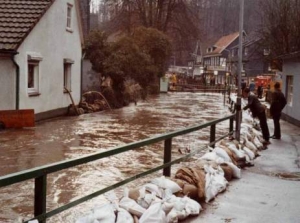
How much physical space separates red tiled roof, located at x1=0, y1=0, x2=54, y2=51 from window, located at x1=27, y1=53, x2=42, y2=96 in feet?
3.61

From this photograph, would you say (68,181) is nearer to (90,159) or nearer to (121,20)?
(90,159)

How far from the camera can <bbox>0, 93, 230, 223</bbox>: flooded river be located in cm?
734

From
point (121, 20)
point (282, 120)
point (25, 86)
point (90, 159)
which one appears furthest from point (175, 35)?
point (90, 159)

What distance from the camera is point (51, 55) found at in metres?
20.6

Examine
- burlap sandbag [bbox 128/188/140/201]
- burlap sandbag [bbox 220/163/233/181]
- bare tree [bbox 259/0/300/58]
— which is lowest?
burlap sandbag [bbox 220/163/233/181]

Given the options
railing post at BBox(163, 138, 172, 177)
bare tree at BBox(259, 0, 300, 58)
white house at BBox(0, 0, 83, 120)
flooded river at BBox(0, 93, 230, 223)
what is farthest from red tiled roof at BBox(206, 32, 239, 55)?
railing post at BBox(163, 138, 172, 177)

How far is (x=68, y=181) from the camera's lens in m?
8.68

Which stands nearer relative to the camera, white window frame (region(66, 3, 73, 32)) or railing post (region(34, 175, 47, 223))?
railing post (region(34, 175, 47, 223))

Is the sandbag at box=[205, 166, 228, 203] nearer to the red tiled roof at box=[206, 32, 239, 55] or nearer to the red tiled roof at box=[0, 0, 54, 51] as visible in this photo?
the red tiled roof at box=[0, 0, 54, 51]

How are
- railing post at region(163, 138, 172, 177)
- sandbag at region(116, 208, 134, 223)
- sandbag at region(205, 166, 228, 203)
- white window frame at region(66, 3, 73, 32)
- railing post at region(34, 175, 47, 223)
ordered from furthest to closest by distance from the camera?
1. white window frame at region(66, 3, 73, 32)
2. railing post at region(163, 138, 172, 177)
3. sandbag at region(205, 166, 228, 203)
4. sandbag at region(116, 208, 134, 223)
5. railing post at region(34, 175, 47, 223)

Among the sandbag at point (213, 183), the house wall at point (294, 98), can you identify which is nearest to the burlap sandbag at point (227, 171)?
the sandbag at point (213, 183)

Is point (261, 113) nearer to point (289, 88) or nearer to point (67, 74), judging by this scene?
point (289, 88)

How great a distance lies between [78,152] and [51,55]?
9.58m

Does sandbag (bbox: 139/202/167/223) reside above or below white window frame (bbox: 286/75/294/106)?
below
